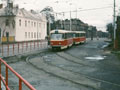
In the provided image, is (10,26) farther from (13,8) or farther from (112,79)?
(112,79)

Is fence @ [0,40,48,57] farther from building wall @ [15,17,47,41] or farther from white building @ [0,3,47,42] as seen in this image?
building wall @ [15,17,47,41]

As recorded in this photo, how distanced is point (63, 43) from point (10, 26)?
1250 inches

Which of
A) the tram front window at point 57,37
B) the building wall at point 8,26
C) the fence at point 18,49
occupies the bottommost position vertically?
the fence at point 18,49

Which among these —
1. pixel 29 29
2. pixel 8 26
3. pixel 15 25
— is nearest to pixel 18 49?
pixel 15 25

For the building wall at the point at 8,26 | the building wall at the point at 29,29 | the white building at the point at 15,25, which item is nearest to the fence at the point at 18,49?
the white building at the point at 15,25

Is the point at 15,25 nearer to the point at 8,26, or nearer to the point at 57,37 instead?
the point at 8,26

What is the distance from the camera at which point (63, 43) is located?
29.3 m

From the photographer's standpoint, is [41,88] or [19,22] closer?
[41,88]

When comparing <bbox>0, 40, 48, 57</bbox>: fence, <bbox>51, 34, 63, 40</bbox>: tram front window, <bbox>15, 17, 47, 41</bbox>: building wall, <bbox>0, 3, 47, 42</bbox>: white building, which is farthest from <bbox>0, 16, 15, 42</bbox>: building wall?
A: <bbox>51, 34, 63, 40</bbox>: tram front window

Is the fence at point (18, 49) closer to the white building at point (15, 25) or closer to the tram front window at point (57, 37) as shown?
the tram front window at point (57, 37)

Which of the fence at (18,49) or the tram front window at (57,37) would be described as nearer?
the fence at (18,49)

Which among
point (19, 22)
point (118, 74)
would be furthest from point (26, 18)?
point (118, 74)

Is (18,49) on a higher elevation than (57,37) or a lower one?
lower

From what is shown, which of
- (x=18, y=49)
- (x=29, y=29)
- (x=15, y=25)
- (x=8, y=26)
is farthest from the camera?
(x=29, y=29)
